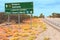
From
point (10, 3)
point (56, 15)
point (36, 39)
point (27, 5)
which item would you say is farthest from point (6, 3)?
point (56, 15)

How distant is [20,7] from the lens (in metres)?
39.0

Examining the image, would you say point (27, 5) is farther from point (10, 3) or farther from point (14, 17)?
point (14, 17)

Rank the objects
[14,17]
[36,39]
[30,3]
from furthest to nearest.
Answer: [14,17], [30,3], [36,39]

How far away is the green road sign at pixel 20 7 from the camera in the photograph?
37.8 meters

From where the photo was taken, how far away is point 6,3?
39938 millimetres

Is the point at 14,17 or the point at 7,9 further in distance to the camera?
the point at 14,17

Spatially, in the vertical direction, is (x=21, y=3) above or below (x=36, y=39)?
above

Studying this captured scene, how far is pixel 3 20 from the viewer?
60.9 m

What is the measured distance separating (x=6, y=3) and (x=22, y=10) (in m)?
2.71

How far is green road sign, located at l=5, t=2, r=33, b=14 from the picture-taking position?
3775 cm

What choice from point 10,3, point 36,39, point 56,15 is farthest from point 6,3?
point 56,15

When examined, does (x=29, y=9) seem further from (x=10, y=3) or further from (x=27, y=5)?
(x=10, y=3)

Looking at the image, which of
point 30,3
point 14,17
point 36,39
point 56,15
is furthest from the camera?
point 56,15

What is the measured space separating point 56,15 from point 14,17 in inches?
2014
